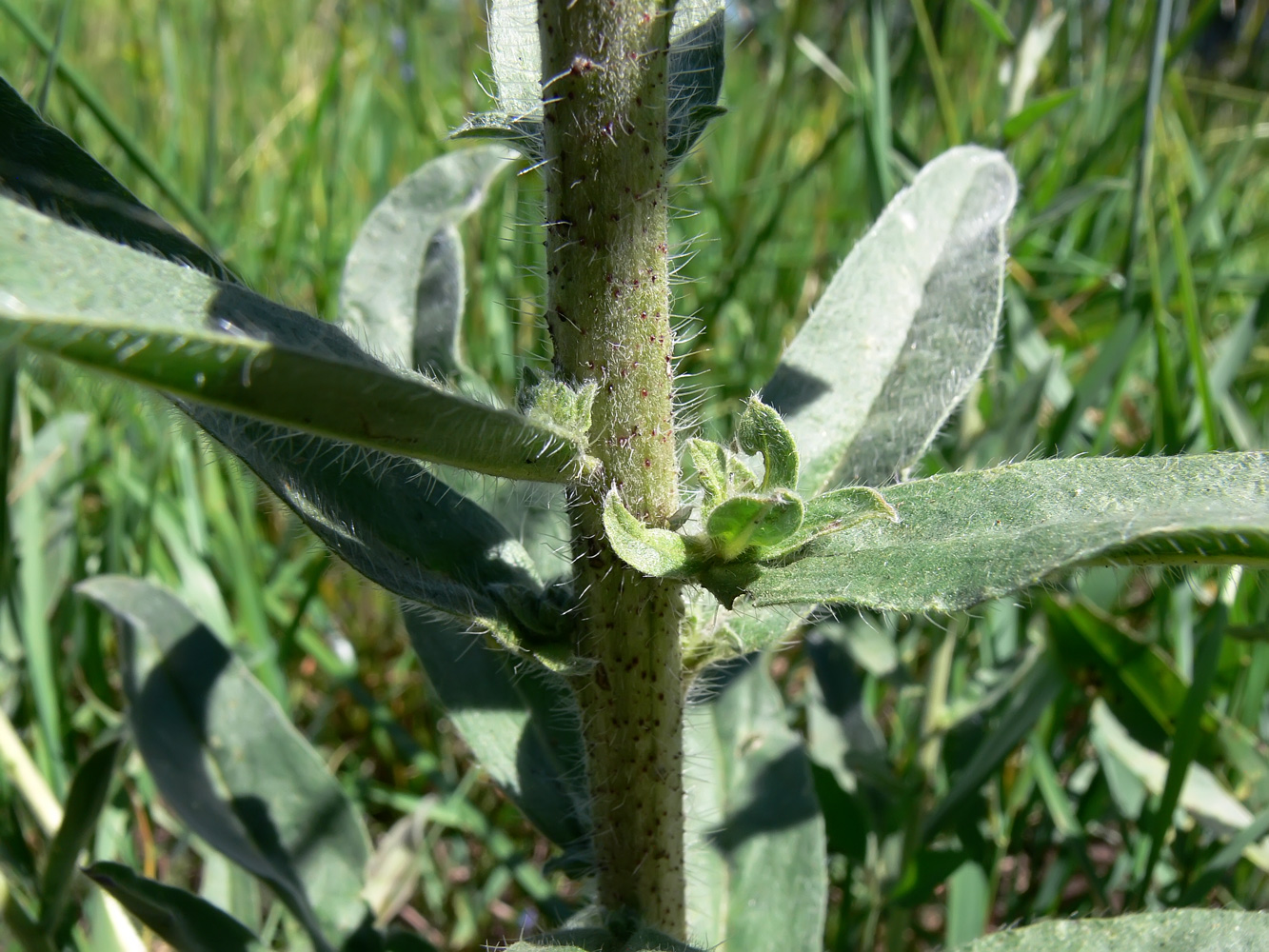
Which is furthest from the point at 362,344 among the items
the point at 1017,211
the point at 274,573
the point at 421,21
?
the point at 421,21

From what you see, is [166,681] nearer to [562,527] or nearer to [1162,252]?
[562,527]

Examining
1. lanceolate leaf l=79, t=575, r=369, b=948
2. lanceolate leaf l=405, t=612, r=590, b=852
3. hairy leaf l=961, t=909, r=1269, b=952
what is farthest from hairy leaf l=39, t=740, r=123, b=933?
hairy leaf l=961, t=909, r=1269, b=952

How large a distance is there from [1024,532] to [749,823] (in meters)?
0.92

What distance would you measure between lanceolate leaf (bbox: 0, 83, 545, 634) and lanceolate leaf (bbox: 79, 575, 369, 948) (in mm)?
599

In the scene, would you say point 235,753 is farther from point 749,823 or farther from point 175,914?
point 749,823

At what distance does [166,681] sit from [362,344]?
34.3 inches

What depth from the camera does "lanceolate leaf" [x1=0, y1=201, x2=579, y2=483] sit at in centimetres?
65

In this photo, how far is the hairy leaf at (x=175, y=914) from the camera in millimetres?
1276

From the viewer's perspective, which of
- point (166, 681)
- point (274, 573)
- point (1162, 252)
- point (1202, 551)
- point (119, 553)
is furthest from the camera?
point (1162, 252)

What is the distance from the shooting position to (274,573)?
2352 millimetres

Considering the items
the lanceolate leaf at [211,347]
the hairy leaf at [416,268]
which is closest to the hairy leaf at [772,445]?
the lanceolate leaf at [211,347]

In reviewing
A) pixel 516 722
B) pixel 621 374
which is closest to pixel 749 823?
pixel 516 722

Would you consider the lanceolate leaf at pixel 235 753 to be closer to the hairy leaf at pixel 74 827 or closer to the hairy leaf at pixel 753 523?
the hairy leaf at pixel 74 827

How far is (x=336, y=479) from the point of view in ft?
3.75
